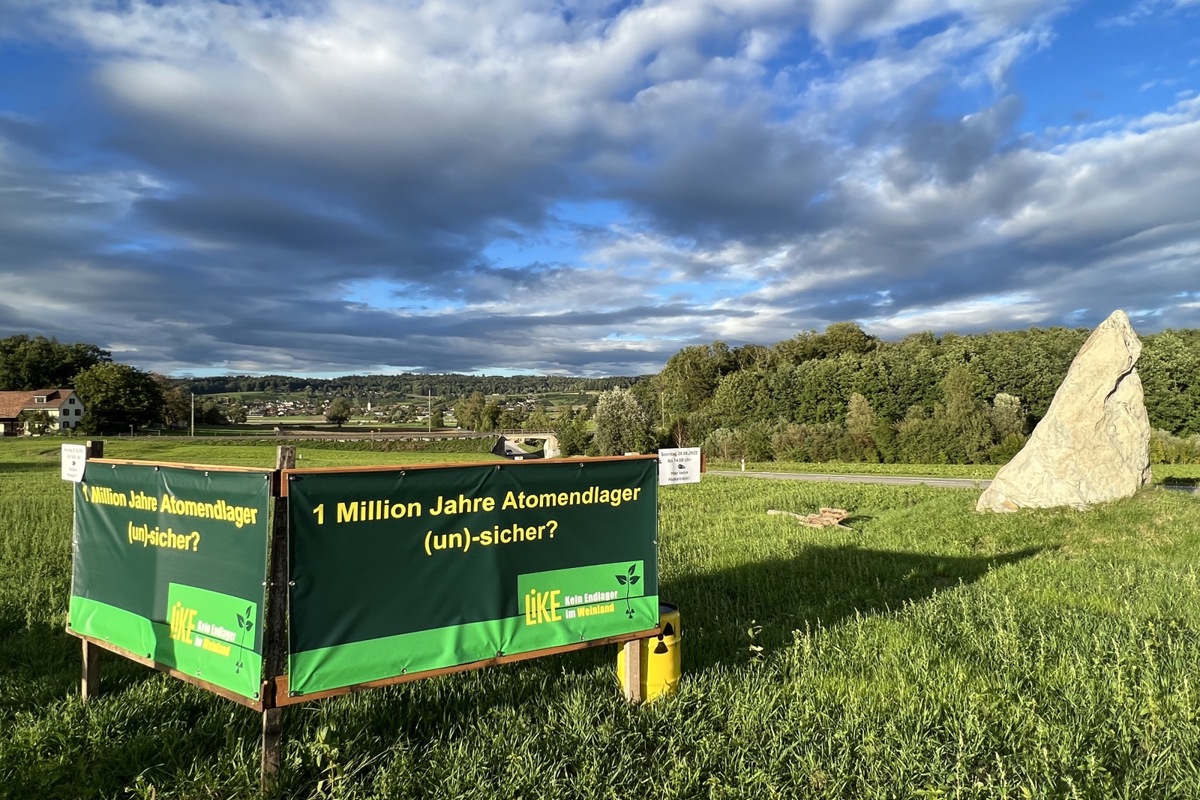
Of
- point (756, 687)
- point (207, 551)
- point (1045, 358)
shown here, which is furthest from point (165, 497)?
point (1045, 358)

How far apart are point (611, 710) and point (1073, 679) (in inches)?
142

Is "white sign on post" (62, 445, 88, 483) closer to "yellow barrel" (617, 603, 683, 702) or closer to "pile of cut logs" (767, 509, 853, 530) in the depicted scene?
"yellow barrel" (617, 603, 683, 702)

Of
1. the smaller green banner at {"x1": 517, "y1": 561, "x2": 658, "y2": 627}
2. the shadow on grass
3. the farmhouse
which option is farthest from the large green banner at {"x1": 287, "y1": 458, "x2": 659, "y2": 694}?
the farmhouse

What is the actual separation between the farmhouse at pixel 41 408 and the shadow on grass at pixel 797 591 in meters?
95.3

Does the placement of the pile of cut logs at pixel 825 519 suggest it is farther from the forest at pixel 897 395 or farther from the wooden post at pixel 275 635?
the forest at pixel 897 395

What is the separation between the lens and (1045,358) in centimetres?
6125

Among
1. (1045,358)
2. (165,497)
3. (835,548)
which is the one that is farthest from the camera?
(1045,358)

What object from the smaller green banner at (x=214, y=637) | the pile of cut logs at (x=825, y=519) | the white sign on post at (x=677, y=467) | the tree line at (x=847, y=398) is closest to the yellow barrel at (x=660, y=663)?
the white sign on post at (x=677, y=467)

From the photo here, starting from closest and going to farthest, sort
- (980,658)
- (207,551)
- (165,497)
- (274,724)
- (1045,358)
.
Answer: (274,724)
(207,551)
(165,497)
(980,658)
(1045,358)

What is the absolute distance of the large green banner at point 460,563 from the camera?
4.20 metres

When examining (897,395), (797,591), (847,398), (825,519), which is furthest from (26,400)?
(797,591)

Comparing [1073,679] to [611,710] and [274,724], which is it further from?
→ [274,724]

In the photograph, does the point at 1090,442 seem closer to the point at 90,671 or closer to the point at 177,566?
the point at 177,566

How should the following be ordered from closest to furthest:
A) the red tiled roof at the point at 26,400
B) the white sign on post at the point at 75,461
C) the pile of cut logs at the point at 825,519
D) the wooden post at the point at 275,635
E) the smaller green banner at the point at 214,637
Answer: the wooden post at the point at 275,635 < the smaller green banner at the point at 214,637 < the white sign on post at the point at 75,461 < the pile of cut logs at the point at 825,519 < the red tiled roof at the point at 26,400
